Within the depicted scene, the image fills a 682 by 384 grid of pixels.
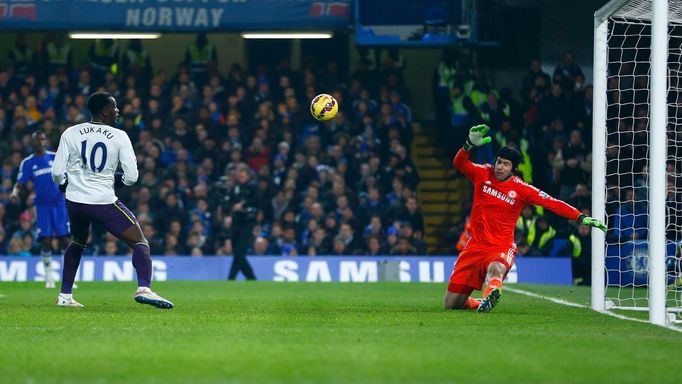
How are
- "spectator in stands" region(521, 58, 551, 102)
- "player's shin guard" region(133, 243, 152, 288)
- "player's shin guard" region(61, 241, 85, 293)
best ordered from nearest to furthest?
1. "player's shin guard" region(133, 243, 152, 288)
2. "player's shin guard" region(61, 241, 85, 293)
3. "spectator in stands" region(521, 58, 551, 102)

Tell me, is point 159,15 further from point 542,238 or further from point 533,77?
point 542,238

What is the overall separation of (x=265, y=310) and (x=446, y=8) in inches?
477

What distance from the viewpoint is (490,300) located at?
11.6 m

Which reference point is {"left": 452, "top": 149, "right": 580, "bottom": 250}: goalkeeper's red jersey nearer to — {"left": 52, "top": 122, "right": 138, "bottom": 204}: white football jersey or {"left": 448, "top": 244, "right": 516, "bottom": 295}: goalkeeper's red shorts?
{"left": 448, "top": 244, "right": 516, "bottom": 295}: goalkeeper's red shorts

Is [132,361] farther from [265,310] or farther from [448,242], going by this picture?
[448,242]

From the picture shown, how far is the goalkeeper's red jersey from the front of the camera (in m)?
12.2

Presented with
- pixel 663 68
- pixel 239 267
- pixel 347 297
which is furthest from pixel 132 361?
pixel 239 267

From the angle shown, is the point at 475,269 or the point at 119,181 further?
the point at 475,269

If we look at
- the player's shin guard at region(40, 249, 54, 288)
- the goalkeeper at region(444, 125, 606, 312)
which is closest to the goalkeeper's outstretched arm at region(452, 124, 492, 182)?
the goalkeeper at region(444, 125, 606, 312)

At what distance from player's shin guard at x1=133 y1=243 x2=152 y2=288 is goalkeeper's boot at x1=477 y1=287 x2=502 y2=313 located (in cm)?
318

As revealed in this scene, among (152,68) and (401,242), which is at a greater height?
(152,68)

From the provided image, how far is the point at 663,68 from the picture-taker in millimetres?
11055

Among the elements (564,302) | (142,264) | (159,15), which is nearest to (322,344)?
(142,264)

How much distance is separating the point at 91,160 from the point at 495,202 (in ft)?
13.1
